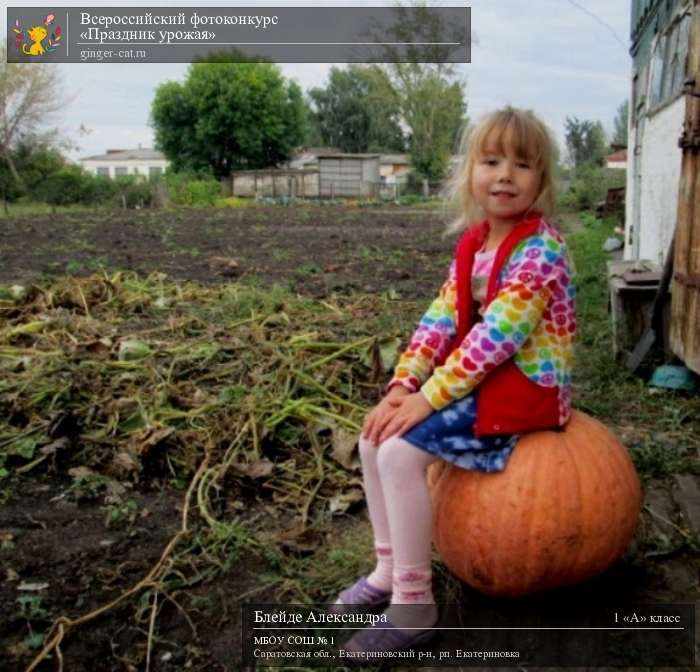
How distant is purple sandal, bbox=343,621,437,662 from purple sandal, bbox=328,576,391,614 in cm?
16

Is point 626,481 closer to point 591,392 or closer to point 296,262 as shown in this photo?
point 591,392

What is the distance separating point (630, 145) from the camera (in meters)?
10.9

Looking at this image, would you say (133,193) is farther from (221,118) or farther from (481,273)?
(481,273)

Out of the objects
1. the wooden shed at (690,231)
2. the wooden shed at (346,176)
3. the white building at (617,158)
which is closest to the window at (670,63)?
the wooden shed at (690,231)

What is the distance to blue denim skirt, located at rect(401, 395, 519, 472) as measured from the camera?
218 centimetres

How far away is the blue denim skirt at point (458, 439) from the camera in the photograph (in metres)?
2.18

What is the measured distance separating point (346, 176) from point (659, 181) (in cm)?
4111

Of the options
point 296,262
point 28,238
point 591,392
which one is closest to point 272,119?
point 28,238

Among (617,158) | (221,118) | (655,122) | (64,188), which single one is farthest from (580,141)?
(655,122)

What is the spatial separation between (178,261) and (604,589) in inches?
368

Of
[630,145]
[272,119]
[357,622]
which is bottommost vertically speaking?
[357,622]

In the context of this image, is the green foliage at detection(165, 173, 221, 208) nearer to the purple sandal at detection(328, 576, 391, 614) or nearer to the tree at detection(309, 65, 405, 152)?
the purple sandal at detection(328, 576, 391, 614)

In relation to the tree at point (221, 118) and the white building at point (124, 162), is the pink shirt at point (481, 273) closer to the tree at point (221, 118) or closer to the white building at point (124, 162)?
the tree at point (221, 118)

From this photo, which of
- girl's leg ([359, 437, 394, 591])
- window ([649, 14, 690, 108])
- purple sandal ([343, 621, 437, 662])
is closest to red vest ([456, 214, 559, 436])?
girl's leg ([359, 437, 394, 591])
